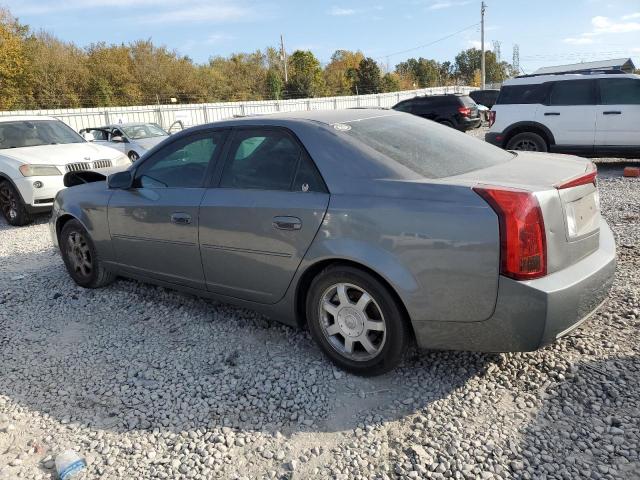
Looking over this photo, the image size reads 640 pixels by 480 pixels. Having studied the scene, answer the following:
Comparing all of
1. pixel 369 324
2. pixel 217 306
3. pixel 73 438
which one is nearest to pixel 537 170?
pixel 369 324

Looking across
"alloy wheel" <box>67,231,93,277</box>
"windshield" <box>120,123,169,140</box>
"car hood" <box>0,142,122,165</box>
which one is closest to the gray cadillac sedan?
"alloy wheel" <box>67,231,93,277</box>

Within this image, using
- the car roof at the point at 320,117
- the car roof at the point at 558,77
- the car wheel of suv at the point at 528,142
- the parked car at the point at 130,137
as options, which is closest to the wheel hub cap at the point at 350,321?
the car roof at the point at 320,117

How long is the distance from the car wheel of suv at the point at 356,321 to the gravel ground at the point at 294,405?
6.0 inches

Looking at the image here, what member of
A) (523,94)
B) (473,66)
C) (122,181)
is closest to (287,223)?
(122,181)

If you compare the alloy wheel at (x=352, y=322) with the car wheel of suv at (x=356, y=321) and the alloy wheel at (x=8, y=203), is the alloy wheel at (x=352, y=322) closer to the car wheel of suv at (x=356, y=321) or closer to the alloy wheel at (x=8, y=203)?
the car wheel of suv at (x=356, y=321)

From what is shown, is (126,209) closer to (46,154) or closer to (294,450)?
(294,450)

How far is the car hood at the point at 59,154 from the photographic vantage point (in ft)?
26.7

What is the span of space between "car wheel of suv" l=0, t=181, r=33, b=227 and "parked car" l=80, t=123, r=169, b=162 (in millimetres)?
5849

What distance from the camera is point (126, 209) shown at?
13.9 feet

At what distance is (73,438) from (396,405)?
1769 millimetres

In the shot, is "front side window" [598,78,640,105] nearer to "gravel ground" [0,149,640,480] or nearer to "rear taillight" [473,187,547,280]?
"gravel ground" [0,149,640,480]

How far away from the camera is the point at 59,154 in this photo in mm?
8383

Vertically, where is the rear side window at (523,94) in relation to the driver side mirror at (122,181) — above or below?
above

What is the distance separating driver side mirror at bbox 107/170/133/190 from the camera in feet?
13.9
